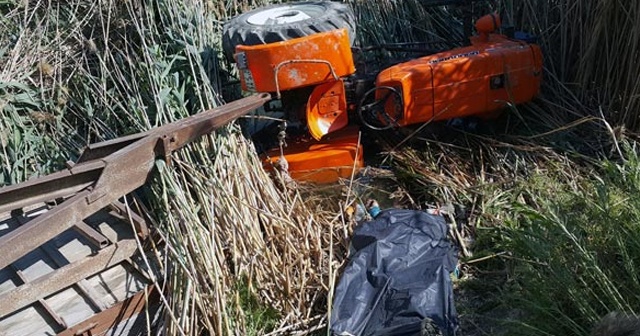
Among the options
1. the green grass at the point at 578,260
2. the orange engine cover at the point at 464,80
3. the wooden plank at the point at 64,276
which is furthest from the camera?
the orange engine cover at the point at 464,80

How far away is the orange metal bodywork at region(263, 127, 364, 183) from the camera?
420cm

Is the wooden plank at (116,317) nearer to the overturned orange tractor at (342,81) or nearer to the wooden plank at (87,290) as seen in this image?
the wooden plank at (87,290)

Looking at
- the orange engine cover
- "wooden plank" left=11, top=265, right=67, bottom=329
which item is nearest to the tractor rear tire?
the orange engine cover

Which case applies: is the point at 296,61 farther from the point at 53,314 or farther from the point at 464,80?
the point at 53,314

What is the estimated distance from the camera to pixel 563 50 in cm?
476

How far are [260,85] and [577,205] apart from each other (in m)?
1.73

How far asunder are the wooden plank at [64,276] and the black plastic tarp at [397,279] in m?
1.00

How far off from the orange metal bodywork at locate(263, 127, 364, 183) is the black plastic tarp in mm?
421

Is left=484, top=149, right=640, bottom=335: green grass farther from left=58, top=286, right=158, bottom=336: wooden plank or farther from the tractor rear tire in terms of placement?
left=58, top=286, right=158, bottom=336: wooden plank

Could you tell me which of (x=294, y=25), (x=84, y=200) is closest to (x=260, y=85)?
(x=294, y=25)

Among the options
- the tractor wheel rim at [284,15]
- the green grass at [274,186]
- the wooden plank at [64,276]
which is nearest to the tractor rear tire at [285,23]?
the tractor wheel rim at [284,15]

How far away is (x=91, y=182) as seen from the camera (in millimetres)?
3211

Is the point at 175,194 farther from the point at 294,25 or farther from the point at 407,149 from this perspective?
the point at 407,149

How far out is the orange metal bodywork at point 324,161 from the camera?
420 cm
